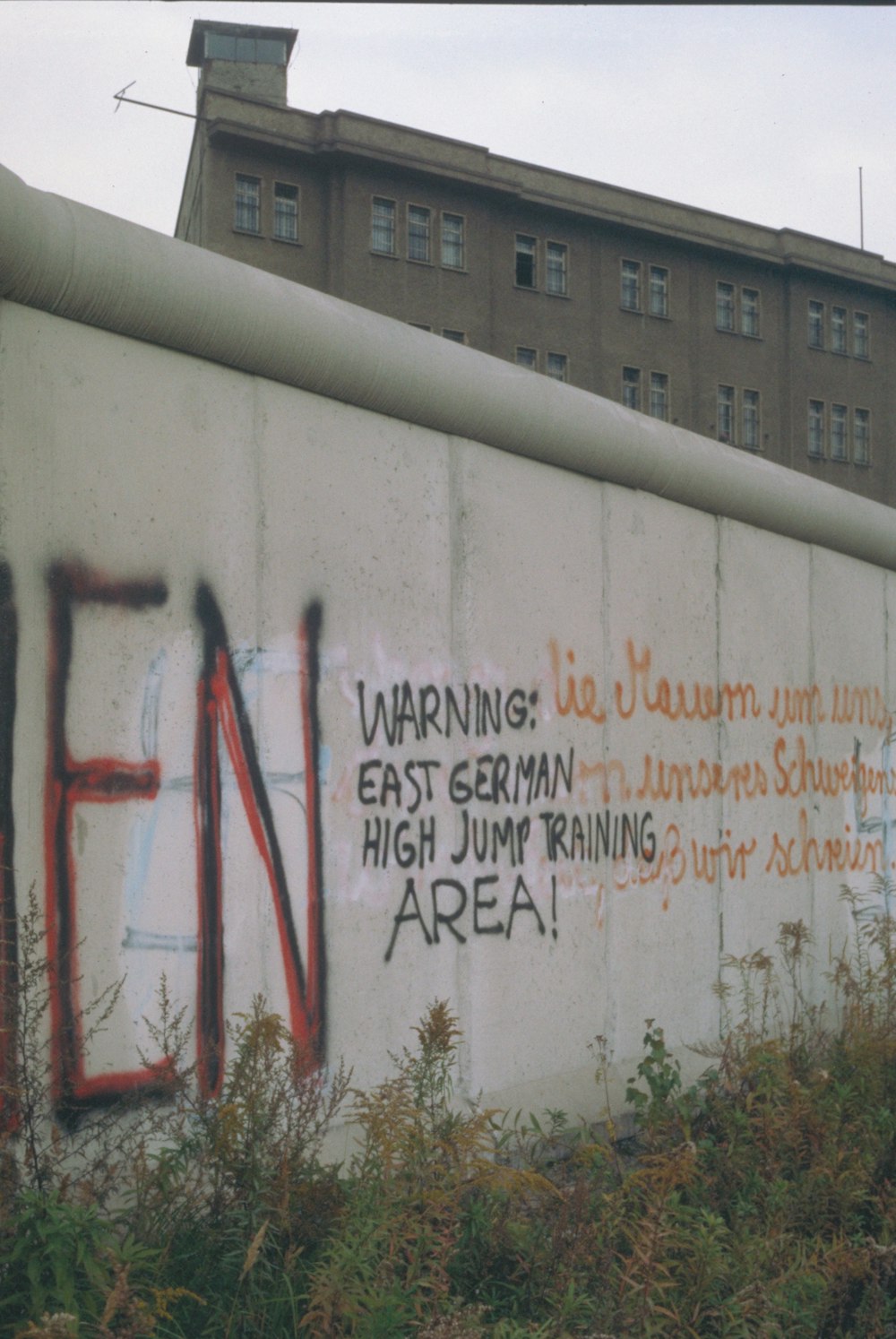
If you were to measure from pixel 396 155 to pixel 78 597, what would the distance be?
120 feet

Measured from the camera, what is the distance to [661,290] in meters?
44.4

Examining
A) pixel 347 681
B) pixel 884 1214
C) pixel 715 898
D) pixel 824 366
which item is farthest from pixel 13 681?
pixel 824 366

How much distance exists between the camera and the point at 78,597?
4.01 meters

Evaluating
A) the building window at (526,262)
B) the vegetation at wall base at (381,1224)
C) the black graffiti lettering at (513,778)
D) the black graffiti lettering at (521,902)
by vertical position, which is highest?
the building window at (526,262)

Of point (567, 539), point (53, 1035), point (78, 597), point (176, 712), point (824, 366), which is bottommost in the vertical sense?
point (53, 1035)

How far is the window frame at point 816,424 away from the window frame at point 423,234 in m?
15.0

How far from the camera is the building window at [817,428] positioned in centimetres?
4759

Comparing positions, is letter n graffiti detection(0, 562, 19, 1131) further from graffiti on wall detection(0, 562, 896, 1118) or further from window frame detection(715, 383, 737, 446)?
window frame detection(715, 383, 737, 446)

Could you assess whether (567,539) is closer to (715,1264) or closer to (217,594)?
(217,594)

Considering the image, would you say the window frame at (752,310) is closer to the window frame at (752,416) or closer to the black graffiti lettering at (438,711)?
the window frame at (752,416)

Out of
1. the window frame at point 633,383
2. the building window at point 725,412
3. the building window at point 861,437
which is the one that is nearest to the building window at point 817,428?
the building window at point 861,437

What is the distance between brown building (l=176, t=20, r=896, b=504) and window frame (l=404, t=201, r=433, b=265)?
0.04m

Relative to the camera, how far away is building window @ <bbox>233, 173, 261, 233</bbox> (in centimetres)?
3738

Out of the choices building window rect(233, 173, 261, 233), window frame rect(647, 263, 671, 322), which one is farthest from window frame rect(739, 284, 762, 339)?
building window rect(233, 173, 261, 233)
